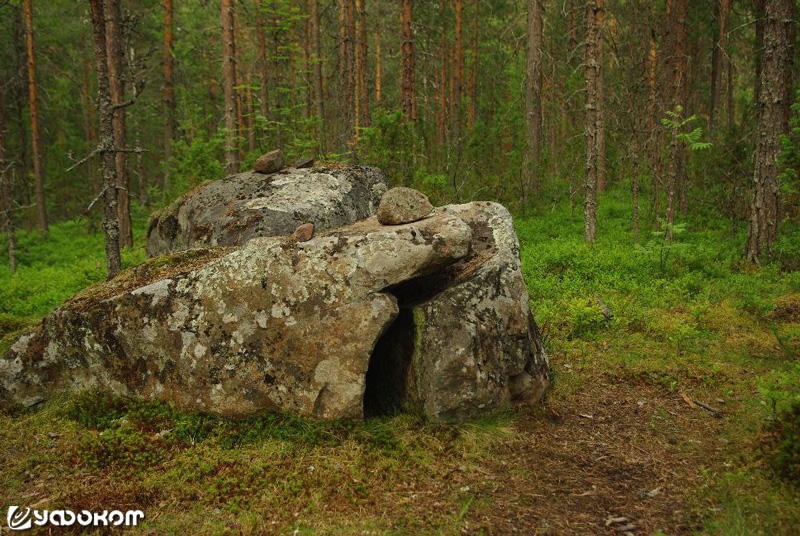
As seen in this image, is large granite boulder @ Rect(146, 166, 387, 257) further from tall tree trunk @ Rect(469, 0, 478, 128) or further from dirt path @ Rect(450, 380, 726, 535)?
tall tree trunk @ Rect(469, 0, 478, 128)

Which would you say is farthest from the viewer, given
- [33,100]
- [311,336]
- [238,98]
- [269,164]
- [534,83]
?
[238,98]

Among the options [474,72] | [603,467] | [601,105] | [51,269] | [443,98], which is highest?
[474,72]

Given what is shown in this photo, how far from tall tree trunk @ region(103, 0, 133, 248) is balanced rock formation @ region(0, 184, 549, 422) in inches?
378

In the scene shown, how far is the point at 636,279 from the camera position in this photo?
410 inches

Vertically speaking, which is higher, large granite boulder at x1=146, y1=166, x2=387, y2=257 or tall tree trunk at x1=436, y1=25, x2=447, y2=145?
tall tree trunk at x1=436, y1=25, x2=447, y2=145

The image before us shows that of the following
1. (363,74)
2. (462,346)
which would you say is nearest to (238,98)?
(363,74)

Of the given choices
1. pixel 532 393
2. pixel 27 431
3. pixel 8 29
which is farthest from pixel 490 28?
pixel 27 431

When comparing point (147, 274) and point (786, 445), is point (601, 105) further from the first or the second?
point (147, 274)

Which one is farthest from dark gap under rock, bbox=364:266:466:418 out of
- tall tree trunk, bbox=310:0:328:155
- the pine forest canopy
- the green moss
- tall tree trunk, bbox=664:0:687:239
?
tall tree trunk, bbox=310:0:328:155

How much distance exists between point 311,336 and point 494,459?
90.8 inches

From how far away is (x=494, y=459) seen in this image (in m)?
5.21

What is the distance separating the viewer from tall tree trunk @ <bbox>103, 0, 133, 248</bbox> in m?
15.1

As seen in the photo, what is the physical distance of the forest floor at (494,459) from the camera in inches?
169

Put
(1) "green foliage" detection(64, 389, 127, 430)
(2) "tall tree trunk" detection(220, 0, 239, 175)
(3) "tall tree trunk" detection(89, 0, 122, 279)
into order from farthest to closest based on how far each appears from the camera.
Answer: (2) "tall tree trunk" detection(220, 0, 239, 175)
(3) "tall tree trunk" detection(89, 0, 122, 279)
(1) "green foliage" detection(64, 389, 127, 430)
